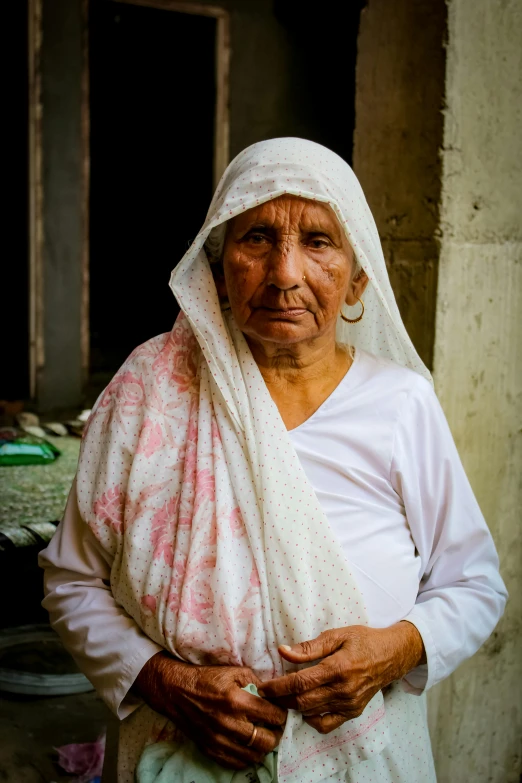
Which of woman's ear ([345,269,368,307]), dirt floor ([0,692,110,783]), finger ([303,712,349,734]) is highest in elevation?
woman's ear ([345,269,368,307])

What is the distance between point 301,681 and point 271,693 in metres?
0.06

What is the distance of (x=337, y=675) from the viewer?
5.07 ft

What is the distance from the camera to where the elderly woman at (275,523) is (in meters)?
1.58

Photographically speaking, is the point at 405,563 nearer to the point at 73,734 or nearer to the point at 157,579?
the point at 157,579

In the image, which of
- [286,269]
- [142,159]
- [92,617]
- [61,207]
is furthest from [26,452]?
[142,159]

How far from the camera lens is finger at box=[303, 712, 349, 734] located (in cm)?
157

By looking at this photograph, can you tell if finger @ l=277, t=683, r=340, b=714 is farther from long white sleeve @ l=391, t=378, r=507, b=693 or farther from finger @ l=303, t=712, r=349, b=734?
long white sleeve @ l=391, t=378, r=507, b=693

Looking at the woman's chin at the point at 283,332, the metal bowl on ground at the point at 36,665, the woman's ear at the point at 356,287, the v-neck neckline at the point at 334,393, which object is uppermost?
the woman's ear at the point at 356,287

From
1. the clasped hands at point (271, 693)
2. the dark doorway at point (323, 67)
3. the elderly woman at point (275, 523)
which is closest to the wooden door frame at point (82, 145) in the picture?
the dark doorway at point (323, 67)

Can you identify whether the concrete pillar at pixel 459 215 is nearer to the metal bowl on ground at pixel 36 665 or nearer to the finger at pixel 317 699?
the finger at pixel 317 699

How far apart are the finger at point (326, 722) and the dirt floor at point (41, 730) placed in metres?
1.87

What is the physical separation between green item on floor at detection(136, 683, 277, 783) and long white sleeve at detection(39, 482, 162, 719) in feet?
0.47

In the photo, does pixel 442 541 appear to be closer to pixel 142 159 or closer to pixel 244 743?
pixel 244 743

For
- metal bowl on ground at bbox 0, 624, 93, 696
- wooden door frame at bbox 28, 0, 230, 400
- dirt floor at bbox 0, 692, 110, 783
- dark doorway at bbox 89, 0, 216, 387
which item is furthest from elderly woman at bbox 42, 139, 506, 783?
dark doorway at bbox 89, 0, 216, 387
